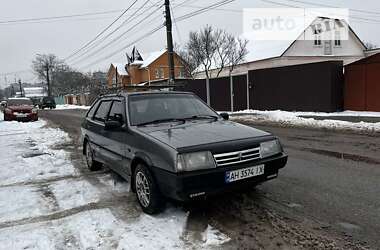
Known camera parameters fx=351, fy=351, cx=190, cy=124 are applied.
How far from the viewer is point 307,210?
4258 mm

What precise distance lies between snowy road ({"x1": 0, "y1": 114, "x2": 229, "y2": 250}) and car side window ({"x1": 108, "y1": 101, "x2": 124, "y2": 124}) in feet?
3.71

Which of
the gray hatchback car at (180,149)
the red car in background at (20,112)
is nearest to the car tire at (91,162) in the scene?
the gray hatchback car at (180,149)

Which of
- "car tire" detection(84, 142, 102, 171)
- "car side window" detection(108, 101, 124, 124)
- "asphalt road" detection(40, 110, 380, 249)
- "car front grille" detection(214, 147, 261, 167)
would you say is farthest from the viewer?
"car tire" detection(84, 142, 102, 171)

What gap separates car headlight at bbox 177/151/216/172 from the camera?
3.80 m

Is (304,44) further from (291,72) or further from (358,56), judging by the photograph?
(291,72)

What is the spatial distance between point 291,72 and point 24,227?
1645 centimetres

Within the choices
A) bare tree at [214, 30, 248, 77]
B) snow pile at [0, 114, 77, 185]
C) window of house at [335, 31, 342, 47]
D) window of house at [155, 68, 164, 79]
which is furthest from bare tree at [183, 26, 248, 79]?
window of house at [155, 68, 164, 79]

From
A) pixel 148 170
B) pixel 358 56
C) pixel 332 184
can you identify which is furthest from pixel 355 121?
pixel 358 56

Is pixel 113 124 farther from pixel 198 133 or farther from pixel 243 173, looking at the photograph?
pixel 243 173

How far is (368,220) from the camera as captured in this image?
152 inches

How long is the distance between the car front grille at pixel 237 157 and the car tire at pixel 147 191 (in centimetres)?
85

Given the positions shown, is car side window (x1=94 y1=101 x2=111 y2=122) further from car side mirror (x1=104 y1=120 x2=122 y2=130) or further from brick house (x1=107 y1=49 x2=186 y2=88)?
brick house (x1=107 y1=49 x2=186 y2=88)

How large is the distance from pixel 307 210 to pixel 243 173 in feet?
3.19

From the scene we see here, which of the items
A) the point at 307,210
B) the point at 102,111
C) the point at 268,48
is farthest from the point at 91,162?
the point at 268,48
